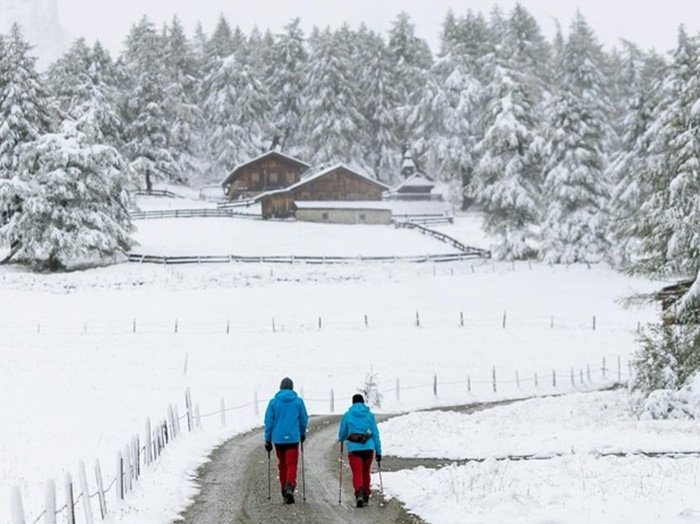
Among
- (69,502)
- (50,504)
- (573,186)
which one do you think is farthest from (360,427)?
(573,186)

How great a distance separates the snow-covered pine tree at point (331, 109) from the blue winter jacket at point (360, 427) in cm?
7295

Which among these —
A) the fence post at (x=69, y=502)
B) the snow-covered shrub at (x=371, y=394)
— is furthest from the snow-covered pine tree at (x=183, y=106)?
the fence post at (x=69, y=502)

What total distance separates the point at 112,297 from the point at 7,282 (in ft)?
23.2

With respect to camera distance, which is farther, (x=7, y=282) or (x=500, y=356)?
(x=7, y=282)

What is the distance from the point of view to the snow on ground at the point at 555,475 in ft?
32.8

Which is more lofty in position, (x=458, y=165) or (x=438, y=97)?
(x=438, y=97)

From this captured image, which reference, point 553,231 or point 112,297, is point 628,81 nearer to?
point 553,231

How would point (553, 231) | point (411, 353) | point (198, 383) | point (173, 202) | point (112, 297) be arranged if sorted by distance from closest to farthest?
point (198, 383) → point (411, 353) → point (112, 297) → point (553, 231) → point (173, 202)

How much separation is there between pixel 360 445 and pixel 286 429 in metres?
1.20

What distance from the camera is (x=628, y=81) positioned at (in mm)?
86812

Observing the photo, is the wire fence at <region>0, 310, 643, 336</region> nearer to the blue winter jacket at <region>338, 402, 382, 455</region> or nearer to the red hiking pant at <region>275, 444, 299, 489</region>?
the red hiking pant at <region>275, 444, 299, 489</region>

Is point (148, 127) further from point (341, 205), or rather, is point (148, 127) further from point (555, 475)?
point (555, 475)

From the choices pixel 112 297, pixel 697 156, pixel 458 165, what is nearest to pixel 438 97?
pixel 458 165

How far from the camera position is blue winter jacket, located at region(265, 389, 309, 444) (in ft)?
40.9
